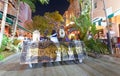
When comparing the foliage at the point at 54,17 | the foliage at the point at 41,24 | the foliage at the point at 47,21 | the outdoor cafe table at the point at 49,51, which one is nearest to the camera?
the outdoor cafe table at the point at 49,51

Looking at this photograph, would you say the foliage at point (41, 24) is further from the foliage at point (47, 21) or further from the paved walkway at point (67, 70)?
the paved walkway at point (67, 70)

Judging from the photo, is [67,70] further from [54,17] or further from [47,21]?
[47,21]

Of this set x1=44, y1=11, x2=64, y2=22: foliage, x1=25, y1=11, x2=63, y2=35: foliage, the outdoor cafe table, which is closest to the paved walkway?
the outdoor cafe table

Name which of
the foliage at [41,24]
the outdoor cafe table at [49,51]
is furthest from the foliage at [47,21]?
the outdoor cafe table at [49,51]

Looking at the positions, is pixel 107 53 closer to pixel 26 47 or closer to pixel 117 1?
pixel 26 47

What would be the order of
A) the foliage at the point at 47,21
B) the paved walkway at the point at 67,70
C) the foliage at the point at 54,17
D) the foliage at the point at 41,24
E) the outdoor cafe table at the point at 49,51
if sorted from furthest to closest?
the foliage at the point at 41,24
the foliage at the point at 47,21
the foliage at the point at 54,17
the outdoor cafe table at the point at 49,51
the paved walkway at the point at 67,70

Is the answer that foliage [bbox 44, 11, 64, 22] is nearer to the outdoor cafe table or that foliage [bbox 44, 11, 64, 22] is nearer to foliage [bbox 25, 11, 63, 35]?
foliage [bbox 25, 11, 63, 35]

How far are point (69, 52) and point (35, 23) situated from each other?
155 ft

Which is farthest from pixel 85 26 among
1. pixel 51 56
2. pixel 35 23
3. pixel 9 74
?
pixel 35 23

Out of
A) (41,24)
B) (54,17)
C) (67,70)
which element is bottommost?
(67,70)

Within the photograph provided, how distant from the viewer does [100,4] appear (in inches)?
1120

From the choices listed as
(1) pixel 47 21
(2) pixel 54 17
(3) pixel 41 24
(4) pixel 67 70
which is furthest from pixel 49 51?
(3) pixel 41 24

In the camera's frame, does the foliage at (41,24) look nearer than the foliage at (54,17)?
No

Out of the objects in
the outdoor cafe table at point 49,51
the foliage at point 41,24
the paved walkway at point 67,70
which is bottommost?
the paved walkway at point 67,70
